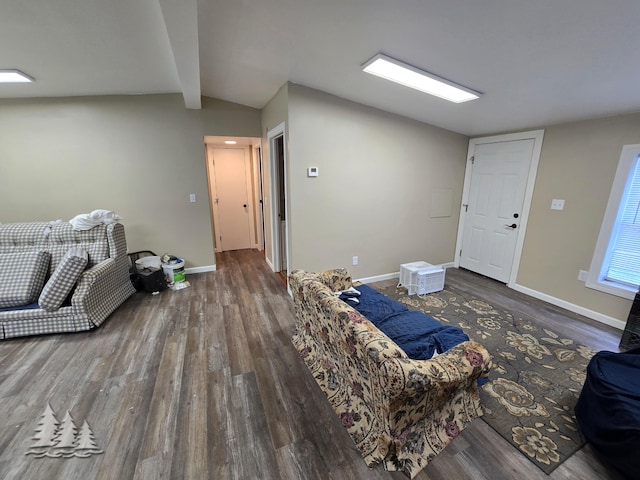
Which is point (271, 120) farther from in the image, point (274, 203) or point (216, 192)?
point (216, 192)

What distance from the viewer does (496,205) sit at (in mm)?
3891

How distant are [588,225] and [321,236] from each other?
10.0 feet

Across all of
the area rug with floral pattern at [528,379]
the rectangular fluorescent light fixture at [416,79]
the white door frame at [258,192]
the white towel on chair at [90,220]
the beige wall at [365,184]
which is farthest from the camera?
the white door frame at [258,192]

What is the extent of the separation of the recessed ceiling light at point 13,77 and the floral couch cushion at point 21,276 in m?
1.76

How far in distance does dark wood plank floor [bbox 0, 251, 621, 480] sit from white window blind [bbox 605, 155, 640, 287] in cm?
63

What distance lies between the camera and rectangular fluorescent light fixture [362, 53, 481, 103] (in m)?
2.26

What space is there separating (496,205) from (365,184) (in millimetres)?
2058

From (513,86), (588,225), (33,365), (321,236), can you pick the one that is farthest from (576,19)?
(33,365)

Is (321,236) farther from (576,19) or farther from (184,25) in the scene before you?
(576,19)

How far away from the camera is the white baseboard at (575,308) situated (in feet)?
9.15

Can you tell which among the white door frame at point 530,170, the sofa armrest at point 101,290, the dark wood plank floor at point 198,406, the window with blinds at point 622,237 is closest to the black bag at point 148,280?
the sofa armrest at point 101,290

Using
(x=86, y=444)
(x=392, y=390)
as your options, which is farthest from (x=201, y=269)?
(x=392, y=390)

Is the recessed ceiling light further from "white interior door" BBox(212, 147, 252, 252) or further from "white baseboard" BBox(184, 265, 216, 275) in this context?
"white baseboard" BBox(184, 265, 216, 275)

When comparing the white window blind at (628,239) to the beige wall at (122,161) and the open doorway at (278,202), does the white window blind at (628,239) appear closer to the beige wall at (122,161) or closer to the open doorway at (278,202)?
the open doorway at (278,202)
